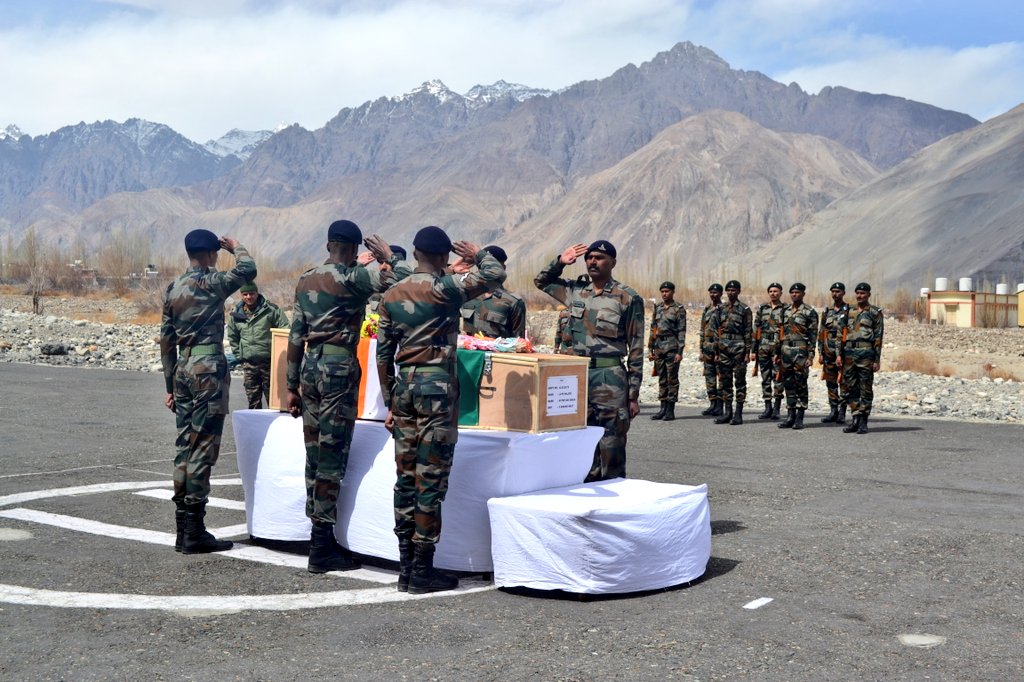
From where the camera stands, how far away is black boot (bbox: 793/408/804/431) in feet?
54.4

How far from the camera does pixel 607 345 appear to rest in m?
8.94

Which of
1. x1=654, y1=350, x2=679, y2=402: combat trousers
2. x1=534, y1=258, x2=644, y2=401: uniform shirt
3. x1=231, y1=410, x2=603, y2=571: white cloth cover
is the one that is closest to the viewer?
x1=231, y1=410, x2=603, y2=571: white cloth cover

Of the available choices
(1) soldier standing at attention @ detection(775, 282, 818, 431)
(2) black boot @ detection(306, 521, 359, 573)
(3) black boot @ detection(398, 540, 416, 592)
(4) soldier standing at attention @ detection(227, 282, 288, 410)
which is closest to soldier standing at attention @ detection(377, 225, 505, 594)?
(3) black boot @ detection(398, 540, 416, 592)

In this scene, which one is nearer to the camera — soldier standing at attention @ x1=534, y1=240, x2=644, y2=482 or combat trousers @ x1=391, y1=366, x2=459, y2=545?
combat trousers @ x1=391, y1=366, x2=459, y2=545

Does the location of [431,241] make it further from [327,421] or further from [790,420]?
[790,420]

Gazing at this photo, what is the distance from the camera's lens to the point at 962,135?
113 meters

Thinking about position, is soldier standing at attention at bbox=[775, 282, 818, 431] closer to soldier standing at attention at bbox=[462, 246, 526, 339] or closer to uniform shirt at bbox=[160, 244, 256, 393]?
soldier standing at attention at bbox=[462, 246, 526, 339]

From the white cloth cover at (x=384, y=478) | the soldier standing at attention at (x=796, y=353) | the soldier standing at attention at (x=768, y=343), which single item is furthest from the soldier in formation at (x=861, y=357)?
the white cloth cover at (x=384, y=478)

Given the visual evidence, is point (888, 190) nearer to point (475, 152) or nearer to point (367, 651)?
point (475, 152)

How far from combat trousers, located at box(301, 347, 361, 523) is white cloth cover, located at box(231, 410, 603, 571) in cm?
20

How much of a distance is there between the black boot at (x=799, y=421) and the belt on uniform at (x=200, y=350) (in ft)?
34.1

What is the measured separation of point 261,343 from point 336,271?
5.27 m

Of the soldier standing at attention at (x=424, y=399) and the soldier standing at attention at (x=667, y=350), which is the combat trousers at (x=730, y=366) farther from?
the soldier standing at attention at (x=424, y=399)

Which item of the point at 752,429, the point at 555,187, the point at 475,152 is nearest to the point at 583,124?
the point at 475,152
